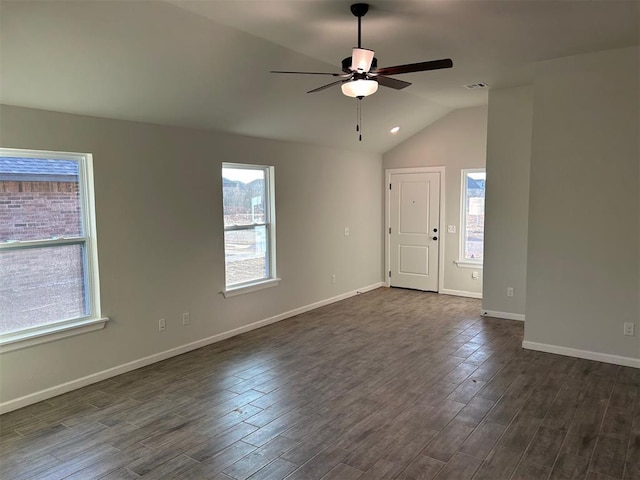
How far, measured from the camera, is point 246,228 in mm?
5289

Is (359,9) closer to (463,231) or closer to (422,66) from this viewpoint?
(422,66)

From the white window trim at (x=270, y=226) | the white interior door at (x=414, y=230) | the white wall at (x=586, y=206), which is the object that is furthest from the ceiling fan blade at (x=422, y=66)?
the white interior door at (x=414, y=230)

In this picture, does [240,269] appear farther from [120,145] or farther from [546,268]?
[546,268]

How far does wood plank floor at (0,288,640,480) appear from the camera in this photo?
260 cm

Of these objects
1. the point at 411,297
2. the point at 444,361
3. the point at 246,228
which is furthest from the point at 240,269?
the point at 411,297

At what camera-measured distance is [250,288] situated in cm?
524

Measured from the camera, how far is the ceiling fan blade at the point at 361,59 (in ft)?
9.02

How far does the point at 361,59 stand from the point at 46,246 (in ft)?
9.36

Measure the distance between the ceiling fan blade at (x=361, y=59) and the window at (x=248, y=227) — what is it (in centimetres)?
251

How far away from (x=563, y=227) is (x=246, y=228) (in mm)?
3394

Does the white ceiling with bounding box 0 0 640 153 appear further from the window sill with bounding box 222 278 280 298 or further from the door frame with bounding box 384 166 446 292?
the door frame with bounding box 384 166 446 292

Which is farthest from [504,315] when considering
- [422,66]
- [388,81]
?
[422,66]

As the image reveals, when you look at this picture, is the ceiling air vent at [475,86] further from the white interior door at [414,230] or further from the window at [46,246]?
the window at [46,246]

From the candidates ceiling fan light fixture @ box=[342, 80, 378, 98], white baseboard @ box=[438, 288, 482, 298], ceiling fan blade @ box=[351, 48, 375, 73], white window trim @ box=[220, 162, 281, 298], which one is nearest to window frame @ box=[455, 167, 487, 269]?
white baseboard @ box=[438, 288, 482, 298]
